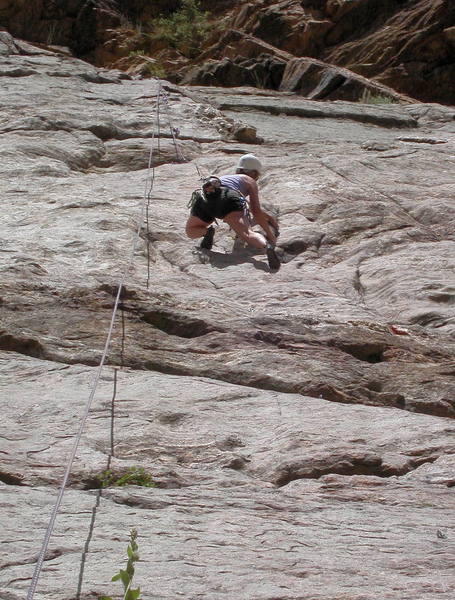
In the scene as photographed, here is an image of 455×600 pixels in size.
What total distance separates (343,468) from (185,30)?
69.5 feet

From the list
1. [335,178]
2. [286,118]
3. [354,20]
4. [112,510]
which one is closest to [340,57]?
[354,20]

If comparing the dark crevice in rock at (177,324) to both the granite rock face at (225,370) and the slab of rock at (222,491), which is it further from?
the slab of rock at (222,491)

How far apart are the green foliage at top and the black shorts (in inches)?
656

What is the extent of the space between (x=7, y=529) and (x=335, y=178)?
7.10 metres

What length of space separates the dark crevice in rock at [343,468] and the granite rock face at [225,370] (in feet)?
0.04

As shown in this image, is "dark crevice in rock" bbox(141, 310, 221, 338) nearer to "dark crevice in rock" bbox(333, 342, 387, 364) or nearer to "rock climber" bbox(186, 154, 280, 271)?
"dark crevice in rock" bbox(333, 342, 387, 364)

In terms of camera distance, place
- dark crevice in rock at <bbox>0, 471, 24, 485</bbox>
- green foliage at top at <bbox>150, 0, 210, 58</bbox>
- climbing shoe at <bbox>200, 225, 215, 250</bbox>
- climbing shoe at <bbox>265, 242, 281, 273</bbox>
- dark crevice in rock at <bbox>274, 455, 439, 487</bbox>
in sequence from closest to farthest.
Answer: dark crevice in rock at <bbox>0, 471, 24, 485</bbox>
dark crevice in rock at <bbox>274, 455, 439, 487</bbox>
climbing shoe at <bbox>265, 242, 281, 273</bbox>
climbing shoe at <bbox>200, 225, 215, 250</bbox>
green foliage at top at <bbox>150, 0, 210, 58</bbox>

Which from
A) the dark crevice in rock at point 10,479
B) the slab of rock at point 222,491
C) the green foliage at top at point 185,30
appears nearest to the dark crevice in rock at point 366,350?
the slab of rock at point 222,491

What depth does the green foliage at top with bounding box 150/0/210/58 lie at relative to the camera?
2477 cm

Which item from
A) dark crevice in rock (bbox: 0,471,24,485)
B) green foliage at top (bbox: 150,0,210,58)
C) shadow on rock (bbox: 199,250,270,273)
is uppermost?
dark crevice in rock (bbox: 0,471,24,485)

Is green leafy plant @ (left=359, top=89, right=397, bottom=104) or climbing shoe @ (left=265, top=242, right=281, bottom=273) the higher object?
climbing shoe @ (left=265, top=242, right=281, bottom=273)

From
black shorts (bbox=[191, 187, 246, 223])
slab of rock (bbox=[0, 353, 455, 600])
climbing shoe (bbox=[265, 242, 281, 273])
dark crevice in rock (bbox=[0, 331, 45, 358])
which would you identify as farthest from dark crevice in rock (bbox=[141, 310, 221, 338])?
black shorts (bbox=[191, 187, 246, 223])

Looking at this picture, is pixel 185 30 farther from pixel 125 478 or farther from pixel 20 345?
pixel 125 478

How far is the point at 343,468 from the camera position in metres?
5.06
